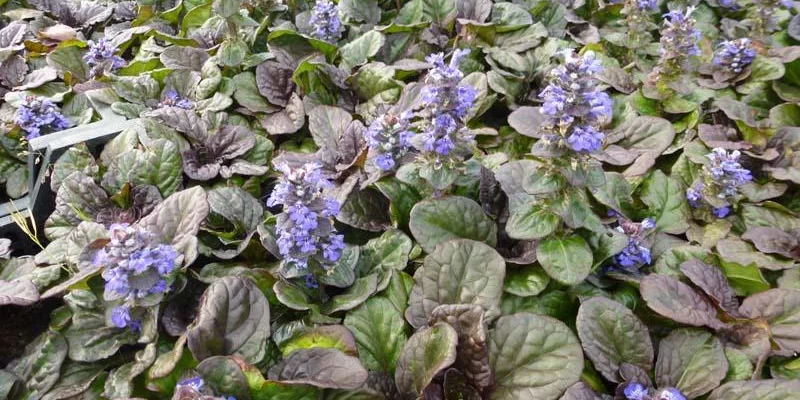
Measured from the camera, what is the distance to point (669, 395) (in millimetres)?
2301

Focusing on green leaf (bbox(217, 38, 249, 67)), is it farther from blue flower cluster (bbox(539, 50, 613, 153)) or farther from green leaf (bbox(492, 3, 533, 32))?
blue flower cluster (bbox(539, 50, 613, 153))

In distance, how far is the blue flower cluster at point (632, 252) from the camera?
2.89 m

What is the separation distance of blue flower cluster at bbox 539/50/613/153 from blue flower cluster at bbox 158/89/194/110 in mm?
2351

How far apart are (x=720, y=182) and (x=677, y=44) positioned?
1050 mm

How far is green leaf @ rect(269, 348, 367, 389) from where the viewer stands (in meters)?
2.24

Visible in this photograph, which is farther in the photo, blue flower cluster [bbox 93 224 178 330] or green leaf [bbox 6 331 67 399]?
green leaf [bbox 6 331 67 399]

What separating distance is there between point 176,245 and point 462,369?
1321mm

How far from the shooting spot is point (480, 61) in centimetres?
432

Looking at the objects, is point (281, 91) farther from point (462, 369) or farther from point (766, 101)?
point (766, 101)

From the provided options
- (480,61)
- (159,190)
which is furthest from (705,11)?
(159,190)

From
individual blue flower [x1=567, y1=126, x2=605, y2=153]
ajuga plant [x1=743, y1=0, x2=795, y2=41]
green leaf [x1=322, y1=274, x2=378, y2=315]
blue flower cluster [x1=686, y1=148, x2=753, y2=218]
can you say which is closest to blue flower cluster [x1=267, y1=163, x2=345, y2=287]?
green leaf [x1=322, y1=274, x2=378, y2=315]

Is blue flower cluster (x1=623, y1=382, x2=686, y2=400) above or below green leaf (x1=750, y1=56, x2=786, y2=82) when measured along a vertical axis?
below

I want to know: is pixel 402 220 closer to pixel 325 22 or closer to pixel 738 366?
pixel 738 366

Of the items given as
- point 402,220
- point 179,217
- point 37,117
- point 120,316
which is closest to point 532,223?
point 402,220
